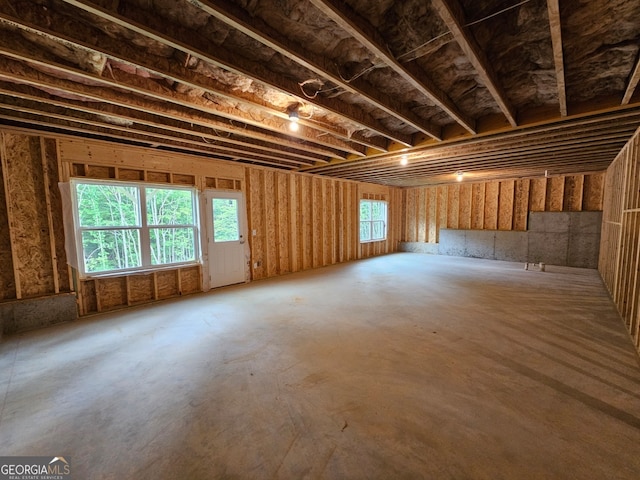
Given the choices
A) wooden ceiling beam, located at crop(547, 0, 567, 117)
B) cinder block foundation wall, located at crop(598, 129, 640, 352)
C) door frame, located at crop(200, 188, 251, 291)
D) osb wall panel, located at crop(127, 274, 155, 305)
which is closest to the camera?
wooden ceiling beam, located at crop(547, 0, 567, 117)

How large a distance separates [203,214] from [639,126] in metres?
6.70

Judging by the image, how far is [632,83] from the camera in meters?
2.39

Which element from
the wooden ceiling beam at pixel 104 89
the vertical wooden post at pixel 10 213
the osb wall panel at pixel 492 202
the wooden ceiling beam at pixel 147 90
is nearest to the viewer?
the wooden ceiling beam at pixel 147 90

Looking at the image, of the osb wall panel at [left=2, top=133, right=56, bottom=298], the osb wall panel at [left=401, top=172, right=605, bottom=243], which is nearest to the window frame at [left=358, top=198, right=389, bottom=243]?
the osb wall panel at [left=401, top=172, right=605, bottom=243]

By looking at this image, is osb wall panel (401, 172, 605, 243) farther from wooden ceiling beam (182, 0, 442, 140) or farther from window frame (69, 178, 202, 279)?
window frame (69, 178, 202, 279)

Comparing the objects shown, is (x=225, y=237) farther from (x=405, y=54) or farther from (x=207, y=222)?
(x=405, y=54)

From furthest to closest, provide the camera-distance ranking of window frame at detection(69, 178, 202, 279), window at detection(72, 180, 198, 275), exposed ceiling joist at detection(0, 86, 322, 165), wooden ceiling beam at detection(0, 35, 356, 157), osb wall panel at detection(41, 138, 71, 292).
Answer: window at detection(72, 180, 198, 275) → window frame at detection(69, 178, 202, 279) → osb wall panel at detection(41, 138, 71, 292) → exposed ceiling joist at detection(0, 86, 322, 165) → wooden ceiling beam at detection(0, 35, 356, 157)

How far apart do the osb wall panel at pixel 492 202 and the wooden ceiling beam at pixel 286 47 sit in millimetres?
6988

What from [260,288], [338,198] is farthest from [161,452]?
[338,198]

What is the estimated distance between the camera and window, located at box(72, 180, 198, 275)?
3857 millimetres

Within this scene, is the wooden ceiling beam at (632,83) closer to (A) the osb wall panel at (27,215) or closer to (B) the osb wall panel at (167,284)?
(B) the osb wall panel at (167,284)

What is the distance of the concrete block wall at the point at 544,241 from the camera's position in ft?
22.4

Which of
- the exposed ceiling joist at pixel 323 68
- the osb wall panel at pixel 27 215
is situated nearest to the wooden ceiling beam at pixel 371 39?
the exposed ceiling joist at pixel 323 68

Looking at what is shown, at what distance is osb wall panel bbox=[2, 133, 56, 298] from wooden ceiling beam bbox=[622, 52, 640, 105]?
6.61 metres
